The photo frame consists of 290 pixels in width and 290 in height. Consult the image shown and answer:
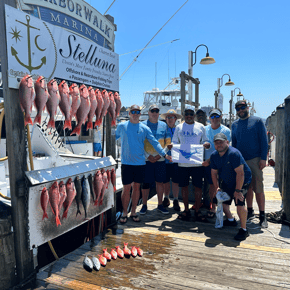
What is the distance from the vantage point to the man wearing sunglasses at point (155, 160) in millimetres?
4391

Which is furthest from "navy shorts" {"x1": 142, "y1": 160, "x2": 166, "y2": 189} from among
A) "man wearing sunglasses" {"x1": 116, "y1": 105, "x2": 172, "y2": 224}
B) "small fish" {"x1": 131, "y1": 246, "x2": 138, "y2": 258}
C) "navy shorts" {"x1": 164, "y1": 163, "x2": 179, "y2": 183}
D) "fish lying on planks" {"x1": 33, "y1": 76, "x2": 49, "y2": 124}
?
"fish lying on planks" {"x1": 33, "y1": 76, "x2": 49, "y2": 124}

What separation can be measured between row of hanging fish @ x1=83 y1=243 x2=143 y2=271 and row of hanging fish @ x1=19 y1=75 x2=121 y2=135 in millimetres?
1540

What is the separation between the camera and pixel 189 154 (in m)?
4.08

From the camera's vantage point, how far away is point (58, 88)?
2787mm

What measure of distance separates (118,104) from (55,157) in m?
2.40

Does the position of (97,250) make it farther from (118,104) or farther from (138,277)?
(118,104)

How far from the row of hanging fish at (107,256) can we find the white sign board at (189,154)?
1653mm

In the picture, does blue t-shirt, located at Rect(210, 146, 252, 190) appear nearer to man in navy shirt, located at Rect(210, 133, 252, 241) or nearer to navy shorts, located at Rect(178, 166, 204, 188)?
man in navy shirt, located at Rect(210, 133, 252, 241)

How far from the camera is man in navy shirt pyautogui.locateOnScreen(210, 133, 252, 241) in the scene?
3.44 metres

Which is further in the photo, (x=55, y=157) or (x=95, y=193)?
(x=55, y=157)

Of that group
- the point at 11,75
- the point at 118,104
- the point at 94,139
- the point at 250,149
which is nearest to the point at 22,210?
the point at 11,75

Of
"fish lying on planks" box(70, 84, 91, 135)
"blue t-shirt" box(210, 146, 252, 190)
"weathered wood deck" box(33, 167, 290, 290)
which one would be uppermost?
"fish lying on planks" box(70, 84, 91, 135)

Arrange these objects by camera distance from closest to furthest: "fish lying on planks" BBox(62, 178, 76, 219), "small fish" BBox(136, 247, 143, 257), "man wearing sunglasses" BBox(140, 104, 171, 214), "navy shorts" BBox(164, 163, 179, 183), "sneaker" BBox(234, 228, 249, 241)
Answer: "fish lying on planks" BBox(62, 178, 76, 219) < "small fish" BBox(136, 247, 143, 257) < "sneaker" BBox(234, 228, 249, 241) < "man wearing sunglasses" BBox(140, 104, 171, 214) < "navy shorts" BBox(164, 163, 179, 183)

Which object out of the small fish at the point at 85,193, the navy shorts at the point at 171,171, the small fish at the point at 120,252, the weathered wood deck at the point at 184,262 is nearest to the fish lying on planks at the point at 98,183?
the small fish at the point at 85,193
